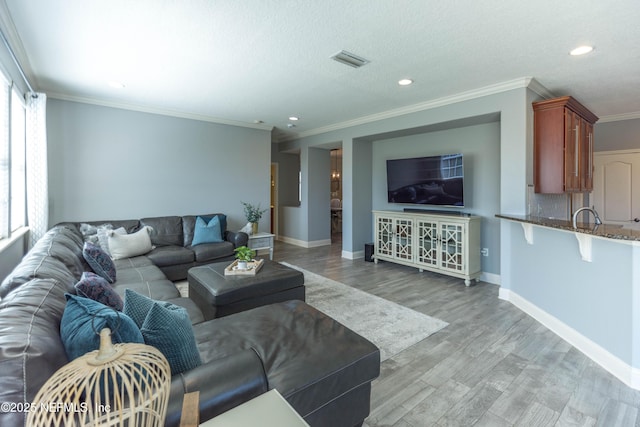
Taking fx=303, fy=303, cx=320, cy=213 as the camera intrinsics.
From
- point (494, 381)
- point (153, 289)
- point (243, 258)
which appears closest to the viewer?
point (494, 381)

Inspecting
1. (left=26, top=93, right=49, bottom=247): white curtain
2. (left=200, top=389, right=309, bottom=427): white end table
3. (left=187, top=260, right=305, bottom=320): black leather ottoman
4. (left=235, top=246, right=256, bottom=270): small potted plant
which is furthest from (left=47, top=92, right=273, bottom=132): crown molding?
(left=200, top=389, right=309, bottom=427): white end table

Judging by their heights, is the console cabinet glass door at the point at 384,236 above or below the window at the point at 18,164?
below

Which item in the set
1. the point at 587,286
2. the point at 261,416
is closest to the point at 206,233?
the point at 261,416

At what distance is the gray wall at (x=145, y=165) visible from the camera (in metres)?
4.25

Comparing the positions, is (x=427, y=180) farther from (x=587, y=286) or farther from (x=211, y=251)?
(x=211, y=251)

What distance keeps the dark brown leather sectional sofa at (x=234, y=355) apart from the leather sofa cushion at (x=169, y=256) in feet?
5.43

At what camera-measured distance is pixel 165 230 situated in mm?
4664

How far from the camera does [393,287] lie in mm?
4090

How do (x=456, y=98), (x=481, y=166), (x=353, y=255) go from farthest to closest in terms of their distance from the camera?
1. (x=353, y=255)
2. (x=481, y=166)
3. (x=456, y=98)

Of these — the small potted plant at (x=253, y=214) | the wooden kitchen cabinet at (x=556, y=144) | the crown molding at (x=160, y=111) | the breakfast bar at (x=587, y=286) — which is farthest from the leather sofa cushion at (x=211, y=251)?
the wooden kitchen cabinet at (x=556, y=144)

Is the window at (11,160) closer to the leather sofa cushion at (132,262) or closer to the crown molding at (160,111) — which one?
the crown molding at (160,111)

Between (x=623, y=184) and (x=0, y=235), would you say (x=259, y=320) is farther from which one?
(x=623, y=184)

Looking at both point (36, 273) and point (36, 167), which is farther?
point (36, 167)

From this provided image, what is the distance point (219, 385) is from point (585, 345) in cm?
289
